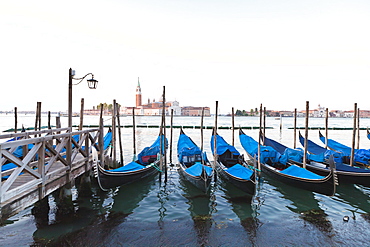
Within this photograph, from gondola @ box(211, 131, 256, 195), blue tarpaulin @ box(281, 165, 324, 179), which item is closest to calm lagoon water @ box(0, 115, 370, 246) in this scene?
gondola @ box(211, 131, 256, 195)

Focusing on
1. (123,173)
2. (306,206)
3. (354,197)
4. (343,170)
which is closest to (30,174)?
(123,173)

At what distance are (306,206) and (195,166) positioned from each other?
3.03 m

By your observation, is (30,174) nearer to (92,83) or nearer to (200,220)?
(92,83)

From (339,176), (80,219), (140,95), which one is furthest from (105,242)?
(140,95)

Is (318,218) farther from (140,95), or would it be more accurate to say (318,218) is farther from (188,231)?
(140,95)

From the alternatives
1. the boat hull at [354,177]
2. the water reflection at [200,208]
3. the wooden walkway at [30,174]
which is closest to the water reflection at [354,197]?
the boat hull at [354,177]

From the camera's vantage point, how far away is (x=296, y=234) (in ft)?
14.8

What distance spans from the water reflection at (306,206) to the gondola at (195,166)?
209cm

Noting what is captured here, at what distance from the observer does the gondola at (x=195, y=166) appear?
617cm

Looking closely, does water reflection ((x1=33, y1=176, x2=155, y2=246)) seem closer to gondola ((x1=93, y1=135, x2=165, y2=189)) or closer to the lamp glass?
gondola ((x1=93, y1=135, x2=165, y2=189))

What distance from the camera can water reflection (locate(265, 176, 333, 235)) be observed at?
4949mm

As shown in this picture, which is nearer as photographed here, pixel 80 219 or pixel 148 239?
pixel 148 239

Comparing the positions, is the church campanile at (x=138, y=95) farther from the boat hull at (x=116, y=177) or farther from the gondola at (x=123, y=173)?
the boat hull at (x=116, y=177)

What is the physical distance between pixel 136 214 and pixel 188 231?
4.65 ft
